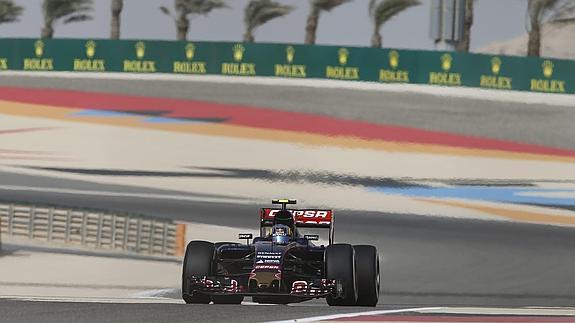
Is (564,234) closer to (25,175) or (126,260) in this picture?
(126,260)

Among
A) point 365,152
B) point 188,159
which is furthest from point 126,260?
point 365,152

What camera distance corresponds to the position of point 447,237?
4422 cm

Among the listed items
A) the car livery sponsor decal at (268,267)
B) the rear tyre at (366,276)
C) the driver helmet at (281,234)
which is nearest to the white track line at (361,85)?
the driver helmet at (281,234)

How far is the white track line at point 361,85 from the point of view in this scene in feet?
164

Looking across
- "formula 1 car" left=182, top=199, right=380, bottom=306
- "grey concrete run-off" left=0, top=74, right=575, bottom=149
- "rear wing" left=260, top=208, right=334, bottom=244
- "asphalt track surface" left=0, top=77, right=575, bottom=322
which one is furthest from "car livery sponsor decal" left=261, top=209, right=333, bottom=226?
"grey concrete run-off" left=0, top=74, right=575, bottom=149

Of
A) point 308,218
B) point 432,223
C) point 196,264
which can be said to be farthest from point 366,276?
point 432,223

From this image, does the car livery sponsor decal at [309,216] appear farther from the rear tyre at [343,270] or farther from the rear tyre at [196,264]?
the rear tyre at [343,270]

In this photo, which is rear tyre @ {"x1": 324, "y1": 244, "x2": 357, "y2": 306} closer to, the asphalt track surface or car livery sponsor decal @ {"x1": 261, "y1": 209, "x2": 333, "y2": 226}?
car livery sponsor decal @ {"x1": 261, "y1": 209, "x2": 333, "y2": 226}

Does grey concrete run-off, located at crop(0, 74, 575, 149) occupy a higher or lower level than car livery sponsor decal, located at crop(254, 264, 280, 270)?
higher

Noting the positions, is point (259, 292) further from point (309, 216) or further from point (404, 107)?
point (404, 107)

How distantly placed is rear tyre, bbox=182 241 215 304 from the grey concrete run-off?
30.1 metres

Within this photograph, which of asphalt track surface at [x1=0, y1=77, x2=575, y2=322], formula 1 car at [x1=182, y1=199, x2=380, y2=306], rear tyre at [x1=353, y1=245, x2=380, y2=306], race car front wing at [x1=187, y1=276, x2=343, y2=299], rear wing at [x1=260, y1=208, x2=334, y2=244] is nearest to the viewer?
race car front wing at [x1=187, y1=276, x2=343, y2=299]

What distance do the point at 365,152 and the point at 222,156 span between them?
5460 millimetres

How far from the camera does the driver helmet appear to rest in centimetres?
2060
